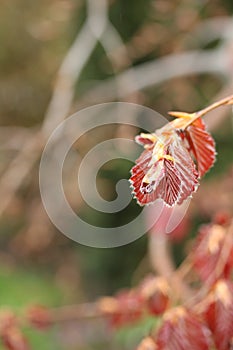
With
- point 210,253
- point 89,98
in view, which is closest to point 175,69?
point 89,98

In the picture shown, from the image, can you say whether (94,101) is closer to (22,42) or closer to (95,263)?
(95,263)

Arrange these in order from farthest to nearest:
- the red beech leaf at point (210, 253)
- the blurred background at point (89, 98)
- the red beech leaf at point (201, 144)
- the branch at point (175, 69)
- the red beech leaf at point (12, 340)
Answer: the blurred background at point (89, 98) → the branch at point (175, 69) → the red beech leaf at point (12, 340) → the red beech leaf at point (210, 253) → the red beech leaf at point (201, 144)

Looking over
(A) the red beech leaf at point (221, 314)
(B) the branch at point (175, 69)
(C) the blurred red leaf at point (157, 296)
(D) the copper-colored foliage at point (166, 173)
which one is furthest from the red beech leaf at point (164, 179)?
(B) the branch at point (175, 69)

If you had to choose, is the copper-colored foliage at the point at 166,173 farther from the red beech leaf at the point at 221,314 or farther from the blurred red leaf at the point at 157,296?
the blurred red leaf at the point at 157,296

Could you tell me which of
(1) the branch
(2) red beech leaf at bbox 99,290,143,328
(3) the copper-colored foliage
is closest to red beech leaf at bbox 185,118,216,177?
(3) the copper-colored foliage

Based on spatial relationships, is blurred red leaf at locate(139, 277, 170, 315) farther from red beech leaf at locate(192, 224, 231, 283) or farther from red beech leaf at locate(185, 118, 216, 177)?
red beech leaf at locate(185, 118, 216, 177)
